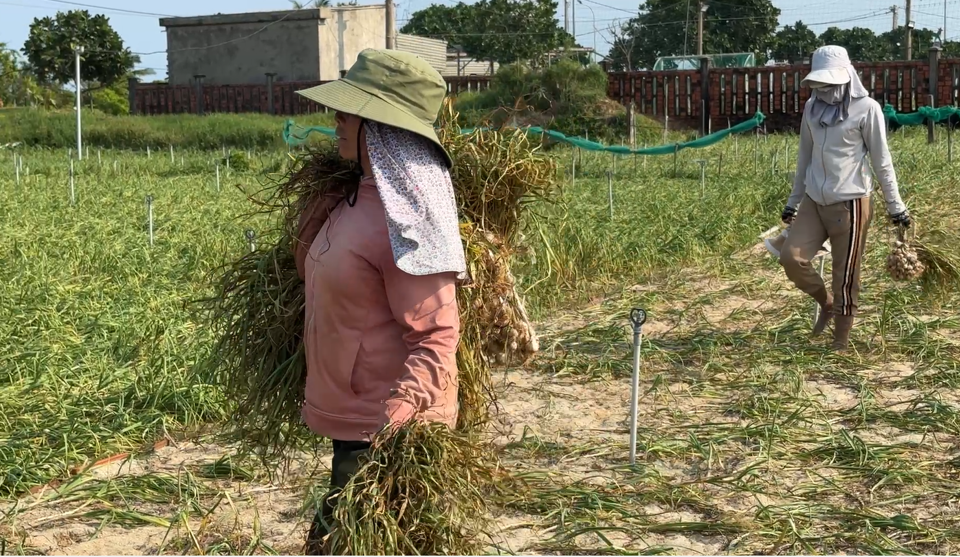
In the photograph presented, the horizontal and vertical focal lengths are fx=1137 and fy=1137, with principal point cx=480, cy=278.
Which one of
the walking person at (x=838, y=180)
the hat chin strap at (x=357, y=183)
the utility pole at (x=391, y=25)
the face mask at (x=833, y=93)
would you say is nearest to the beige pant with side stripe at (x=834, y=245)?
the walking person at (x=838, y=180)

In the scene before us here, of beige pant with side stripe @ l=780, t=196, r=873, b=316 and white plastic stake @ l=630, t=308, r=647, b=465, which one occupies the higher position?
beige pant with side stripe @ l=780, t=196, r=873, b=316

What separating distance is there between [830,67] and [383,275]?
351cm

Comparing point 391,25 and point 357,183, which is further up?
point 391,25

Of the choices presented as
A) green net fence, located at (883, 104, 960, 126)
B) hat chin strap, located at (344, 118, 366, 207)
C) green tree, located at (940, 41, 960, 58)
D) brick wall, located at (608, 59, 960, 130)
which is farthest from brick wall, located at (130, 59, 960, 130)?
green tree, located at (940, 41, 960, 58)

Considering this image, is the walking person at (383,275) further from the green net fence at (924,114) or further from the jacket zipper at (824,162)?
the green net fence at (924,114)

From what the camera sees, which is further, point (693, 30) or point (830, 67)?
point (693, 30)

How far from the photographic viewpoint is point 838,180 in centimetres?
A: 519

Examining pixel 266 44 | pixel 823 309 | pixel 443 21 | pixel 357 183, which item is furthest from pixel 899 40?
pixel 357 183

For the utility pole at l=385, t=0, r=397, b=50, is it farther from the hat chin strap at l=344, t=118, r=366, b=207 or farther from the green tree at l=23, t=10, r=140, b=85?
the hat chin strap at l=344, t=118, r=366, b=207

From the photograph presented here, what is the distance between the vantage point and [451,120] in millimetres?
2891

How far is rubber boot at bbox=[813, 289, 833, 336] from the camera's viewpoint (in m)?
5.51

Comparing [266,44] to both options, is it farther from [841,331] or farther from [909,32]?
[841,331]

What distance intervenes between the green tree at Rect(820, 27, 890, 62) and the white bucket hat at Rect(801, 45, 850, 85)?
52285 millimetres

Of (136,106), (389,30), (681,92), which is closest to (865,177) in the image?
(389,30)
